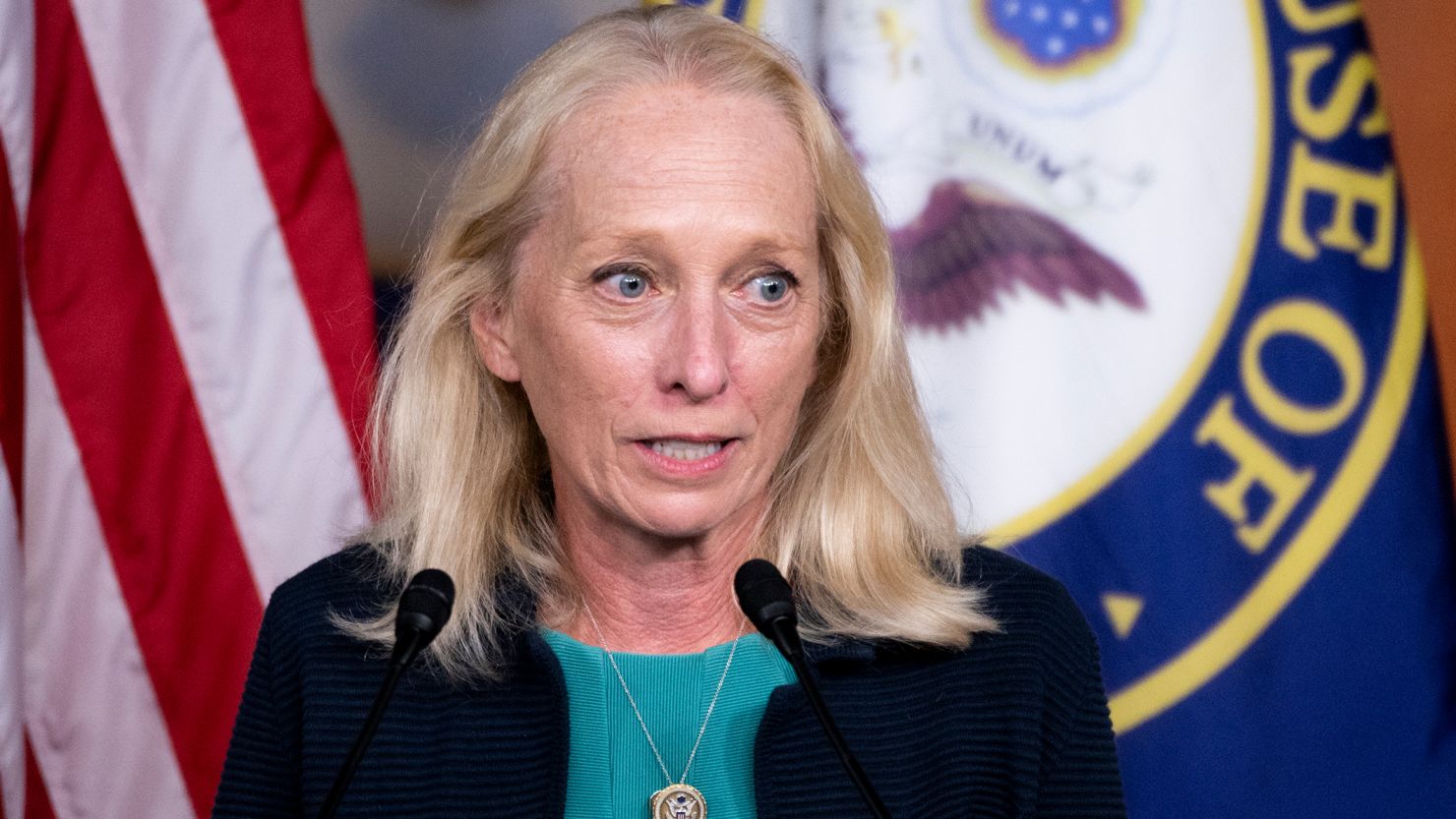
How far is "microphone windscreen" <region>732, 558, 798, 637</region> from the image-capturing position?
44.7 inches

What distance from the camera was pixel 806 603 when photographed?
1549 mm

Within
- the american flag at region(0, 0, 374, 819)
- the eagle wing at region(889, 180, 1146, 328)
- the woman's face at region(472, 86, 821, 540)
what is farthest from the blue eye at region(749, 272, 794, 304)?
the american flag at region(0, 0, 374, 819)

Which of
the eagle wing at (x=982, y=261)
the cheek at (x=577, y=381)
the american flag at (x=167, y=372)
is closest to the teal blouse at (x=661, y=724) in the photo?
the cheek at (x=577, y=381)

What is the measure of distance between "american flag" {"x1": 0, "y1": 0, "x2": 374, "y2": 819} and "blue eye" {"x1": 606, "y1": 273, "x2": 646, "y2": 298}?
820mm

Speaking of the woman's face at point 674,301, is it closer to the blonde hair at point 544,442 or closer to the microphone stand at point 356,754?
the blonde hair at point 544,442

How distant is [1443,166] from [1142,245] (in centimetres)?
41

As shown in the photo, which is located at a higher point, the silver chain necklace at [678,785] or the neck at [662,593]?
the neck at [662,593]

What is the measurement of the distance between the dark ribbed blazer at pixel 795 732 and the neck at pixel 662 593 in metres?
0.09

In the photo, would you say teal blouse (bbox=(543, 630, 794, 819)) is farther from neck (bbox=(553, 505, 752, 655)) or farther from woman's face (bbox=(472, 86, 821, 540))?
woman's face (bbox=(472, 86, 821, 540))

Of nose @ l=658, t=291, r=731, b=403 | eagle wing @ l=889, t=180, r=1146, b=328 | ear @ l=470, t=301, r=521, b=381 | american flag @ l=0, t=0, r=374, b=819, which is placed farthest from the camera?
eagle wing @ l=889, t=180, r=1146, b=328

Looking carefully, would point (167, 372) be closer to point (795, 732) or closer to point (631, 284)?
point (631, 284)

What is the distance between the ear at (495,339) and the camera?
1594 millimetres

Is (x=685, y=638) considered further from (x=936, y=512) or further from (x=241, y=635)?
(x=241, y=635)

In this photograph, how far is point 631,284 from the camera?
4.63ft
